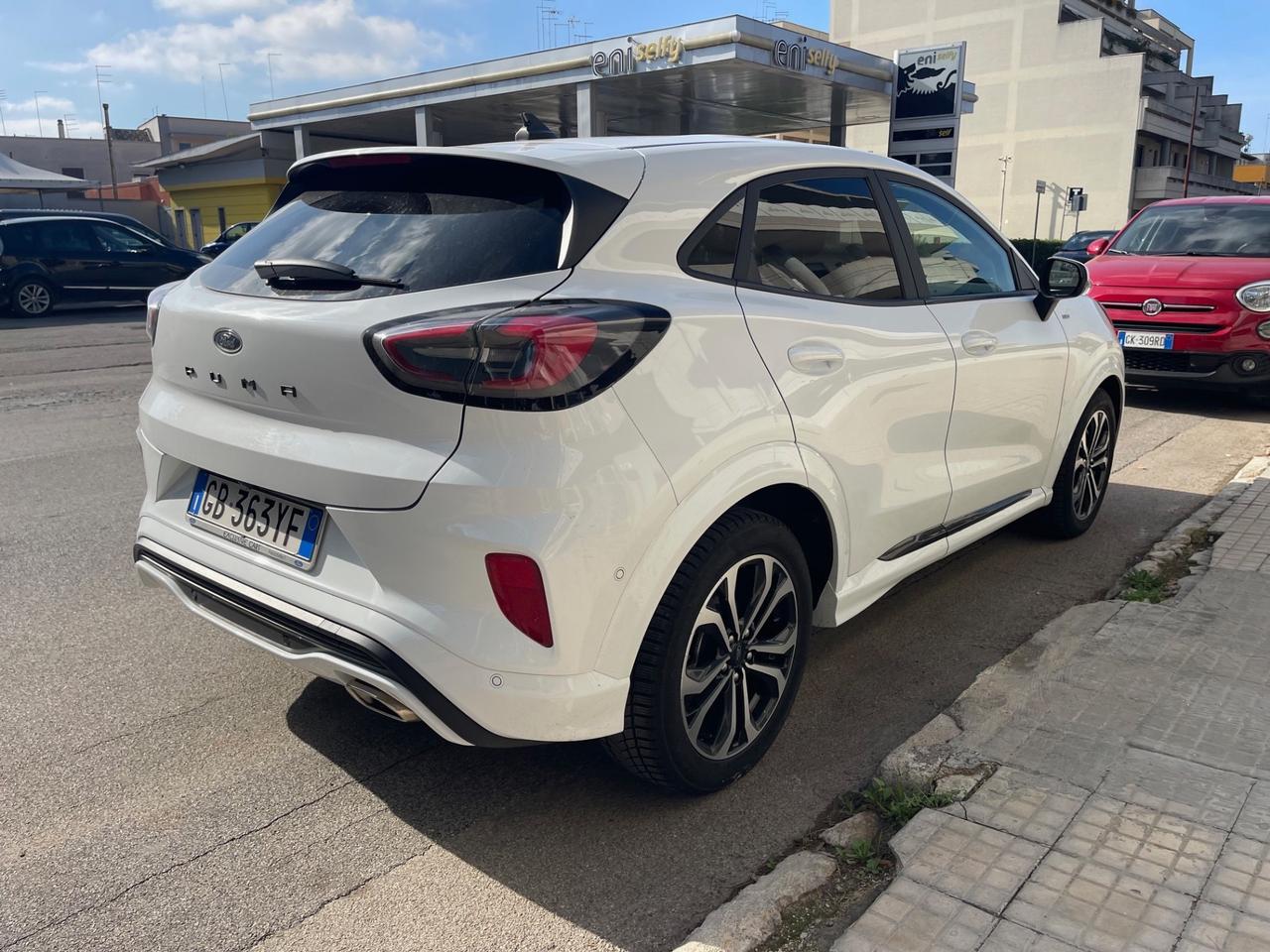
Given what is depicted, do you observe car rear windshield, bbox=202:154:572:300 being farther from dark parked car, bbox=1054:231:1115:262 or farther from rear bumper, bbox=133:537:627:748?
dark parked car, bbox=1054:231:1115:262

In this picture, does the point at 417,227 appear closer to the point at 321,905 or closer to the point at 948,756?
the point at 321,905

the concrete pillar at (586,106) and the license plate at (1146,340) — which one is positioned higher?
the concrete pillar at (586,106)

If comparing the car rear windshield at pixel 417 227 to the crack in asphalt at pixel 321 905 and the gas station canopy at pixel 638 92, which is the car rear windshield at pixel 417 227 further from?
the gas station canopy at pixel 638 92

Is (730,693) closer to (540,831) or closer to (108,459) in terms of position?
(540,831)

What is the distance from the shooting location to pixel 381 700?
2387 mm

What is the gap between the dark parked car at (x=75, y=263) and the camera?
16.2m

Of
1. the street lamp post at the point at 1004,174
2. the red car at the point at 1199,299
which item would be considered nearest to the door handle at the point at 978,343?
the red car at the point at 1199,299

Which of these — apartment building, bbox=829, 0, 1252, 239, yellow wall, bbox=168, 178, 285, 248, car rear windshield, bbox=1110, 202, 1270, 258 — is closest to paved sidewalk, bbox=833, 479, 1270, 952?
car rear windshield, bbox=1110, 202, 1270, 258

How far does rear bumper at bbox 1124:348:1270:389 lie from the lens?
26.6ft

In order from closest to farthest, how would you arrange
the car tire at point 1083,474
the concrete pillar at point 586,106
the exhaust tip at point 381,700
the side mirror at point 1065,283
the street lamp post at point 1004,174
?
the exhaust tip at point 381,700 → the side mirror at point 1065,283 → the car tire at point 1083,474 → the concrete pillar at point 586,106 → the street lamp post at point 1004,174

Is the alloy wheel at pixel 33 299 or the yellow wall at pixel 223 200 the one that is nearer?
the alloy wheel at pixel 33 299

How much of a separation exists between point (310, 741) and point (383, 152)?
1751 millimetres

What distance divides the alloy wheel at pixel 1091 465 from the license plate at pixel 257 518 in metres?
3.74

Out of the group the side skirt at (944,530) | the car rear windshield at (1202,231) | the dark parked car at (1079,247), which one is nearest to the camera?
the side skirt at (944,530)
